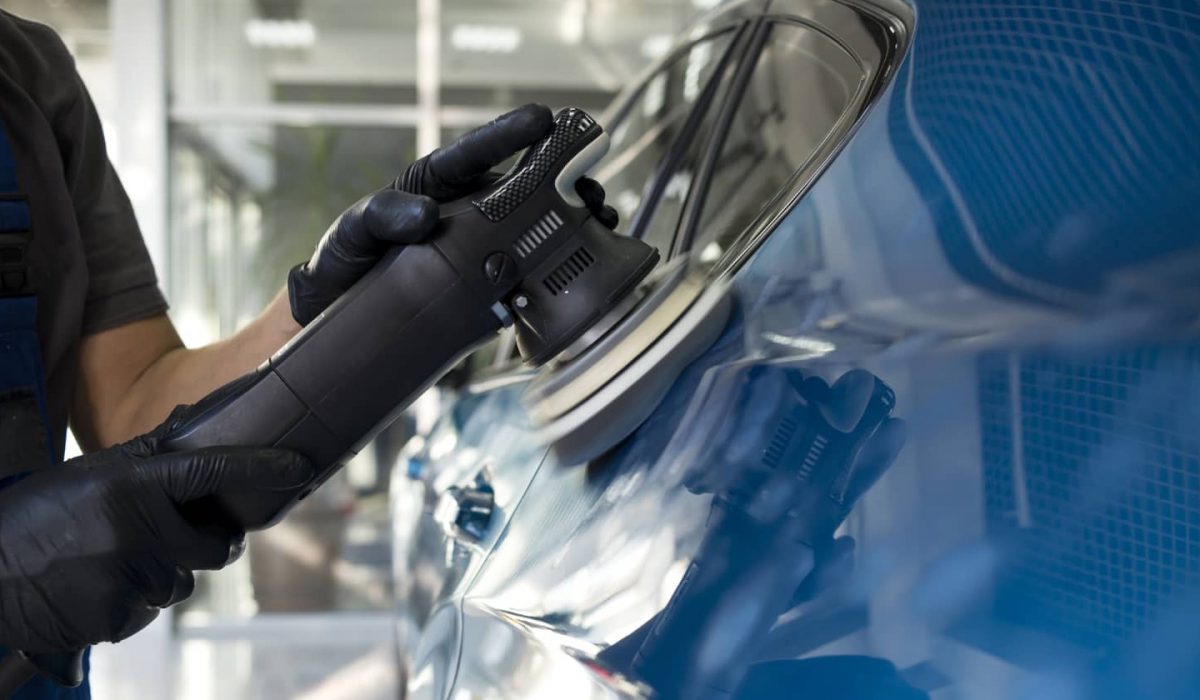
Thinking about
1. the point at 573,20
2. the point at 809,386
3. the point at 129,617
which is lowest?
the point at 573,20

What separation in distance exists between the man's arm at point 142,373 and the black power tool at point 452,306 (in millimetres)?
403

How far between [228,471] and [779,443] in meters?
0.48

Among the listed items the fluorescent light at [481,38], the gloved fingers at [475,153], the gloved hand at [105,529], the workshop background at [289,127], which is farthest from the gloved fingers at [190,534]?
the fluorescent light at [481,38]

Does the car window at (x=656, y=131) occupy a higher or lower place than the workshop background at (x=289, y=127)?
higher

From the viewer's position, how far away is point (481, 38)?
19.9 ft

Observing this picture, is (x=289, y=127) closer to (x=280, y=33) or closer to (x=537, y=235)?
(x=280, y=33)

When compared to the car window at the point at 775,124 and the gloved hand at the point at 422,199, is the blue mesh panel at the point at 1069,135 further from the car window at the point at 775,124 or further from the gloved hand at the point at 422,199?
the gloved hand at the point at 422,199

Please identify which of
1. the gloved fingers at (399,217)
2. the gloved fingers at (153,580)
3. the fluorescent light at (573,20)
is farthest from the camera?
the fluorescent light at (573,20)

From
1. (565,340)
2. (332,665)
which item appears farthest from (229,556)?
(332,665)

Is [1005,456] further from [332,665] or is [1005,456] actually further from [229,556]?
[332,665]

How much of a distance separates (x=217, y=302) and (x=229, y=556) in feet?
17.0

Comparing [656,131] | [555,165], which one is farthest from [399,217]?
[656,131]

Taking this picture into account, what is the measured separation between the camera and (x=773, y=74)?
109 centimetres

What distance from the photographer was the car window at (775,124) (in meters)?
0.88
